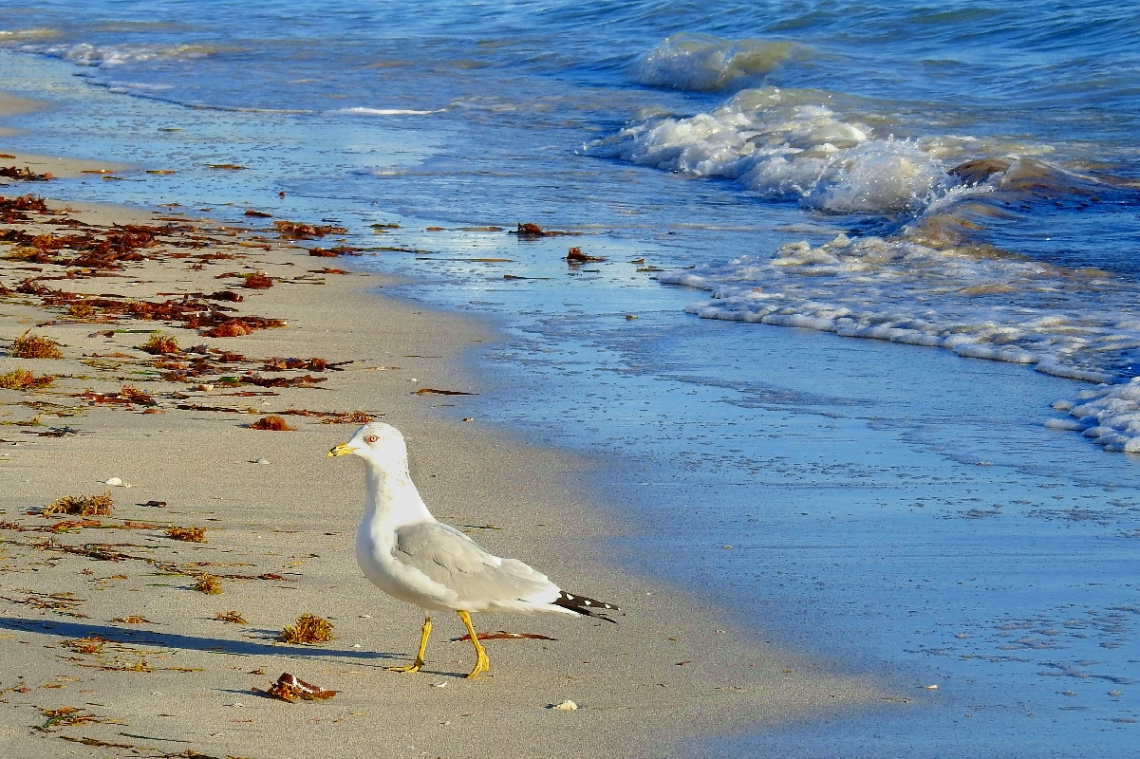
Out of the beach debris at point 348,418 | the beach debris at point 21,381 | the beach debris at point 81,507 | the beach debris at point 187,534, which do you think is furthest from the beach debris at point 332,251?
the beach debris at point 187,534

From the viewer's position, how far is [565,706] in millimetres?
3543

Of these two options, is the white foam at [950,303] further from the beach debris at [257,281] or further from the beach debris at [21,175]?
the beach debris at [21,175]

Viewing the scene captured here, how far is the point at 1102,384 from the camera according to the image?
7.07 m

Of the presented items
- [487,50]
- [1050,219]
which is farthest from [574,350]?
[487,50]

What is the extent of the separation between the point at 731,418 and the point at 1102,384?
1994 mm

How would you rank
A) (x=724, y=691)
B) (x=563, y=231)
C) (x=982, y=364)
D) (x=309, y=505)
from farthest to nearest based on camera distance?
(x=563, y=231), (x=982, y=364), (x=309, y=505), (x=724, y=691)

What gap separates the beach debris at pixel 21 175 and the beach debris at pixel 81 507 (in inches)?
367

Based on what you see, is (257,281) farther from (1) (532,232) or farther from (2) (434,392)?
(1) (532,232)

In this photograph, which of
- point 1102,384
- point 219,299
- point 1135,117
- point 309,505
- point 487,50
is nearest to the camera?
point 309,505

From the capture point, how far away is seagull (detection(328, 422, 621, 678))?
364 centimetres

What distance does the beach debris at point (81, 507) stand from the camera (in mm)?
4605

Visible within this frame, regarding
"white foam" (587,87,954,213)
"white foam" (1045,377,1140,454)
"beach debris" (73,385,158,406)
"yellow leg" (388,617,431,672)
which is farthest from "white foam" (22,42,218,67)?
"yellow leg" (388,617,431,672)

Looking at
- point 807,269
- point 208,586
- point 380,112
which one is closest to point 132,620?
point 208,586

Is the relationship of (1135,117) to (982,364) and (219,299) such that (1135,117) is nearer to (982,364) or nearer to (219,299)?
(982,364)
